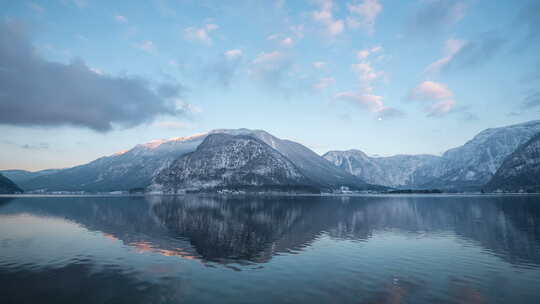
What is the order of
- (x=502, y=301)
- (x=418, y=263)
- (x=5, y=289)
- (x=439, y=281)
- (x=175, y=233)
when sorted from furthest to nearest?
(x=175, y=233)
(x=418, y=263)
(x=439, y=281)
(x=5, y=289)
(x=502, y=301)

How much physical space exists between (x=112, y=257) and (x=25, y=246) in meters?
23.5

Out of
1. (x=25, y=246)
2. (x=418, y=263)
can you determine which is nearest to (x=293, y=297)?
(x=418, y=263)

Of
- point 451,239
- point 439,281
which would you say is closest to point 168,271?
point 439,281

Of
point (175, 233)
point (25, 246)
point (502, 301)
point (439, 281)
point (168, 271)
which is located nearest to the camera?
point (502, 301)

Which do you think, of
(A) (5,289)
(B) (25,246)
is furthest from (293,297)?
(B) (25,246)

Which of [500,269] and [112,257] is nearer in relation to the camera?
[500,269]

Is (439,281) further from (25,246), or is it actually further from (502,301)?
(25,246)

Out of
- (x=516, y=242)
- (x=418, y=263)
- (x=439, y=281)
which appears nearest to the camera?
(x=439, y=281)

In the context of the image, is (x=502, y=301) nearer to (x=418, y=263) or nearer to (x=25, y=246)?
(x=418, y=263)

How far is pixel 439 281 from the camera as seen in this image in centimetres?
3853

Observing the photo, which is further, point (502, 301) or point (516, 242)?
point (516, 242)

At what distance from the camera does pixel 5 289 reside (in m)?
34.4

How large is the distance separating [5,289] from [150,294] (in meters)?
16.9

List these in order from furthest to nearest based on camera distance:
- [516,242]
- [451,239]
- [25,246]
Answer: [451,239] → [516,242] → [25,246]
